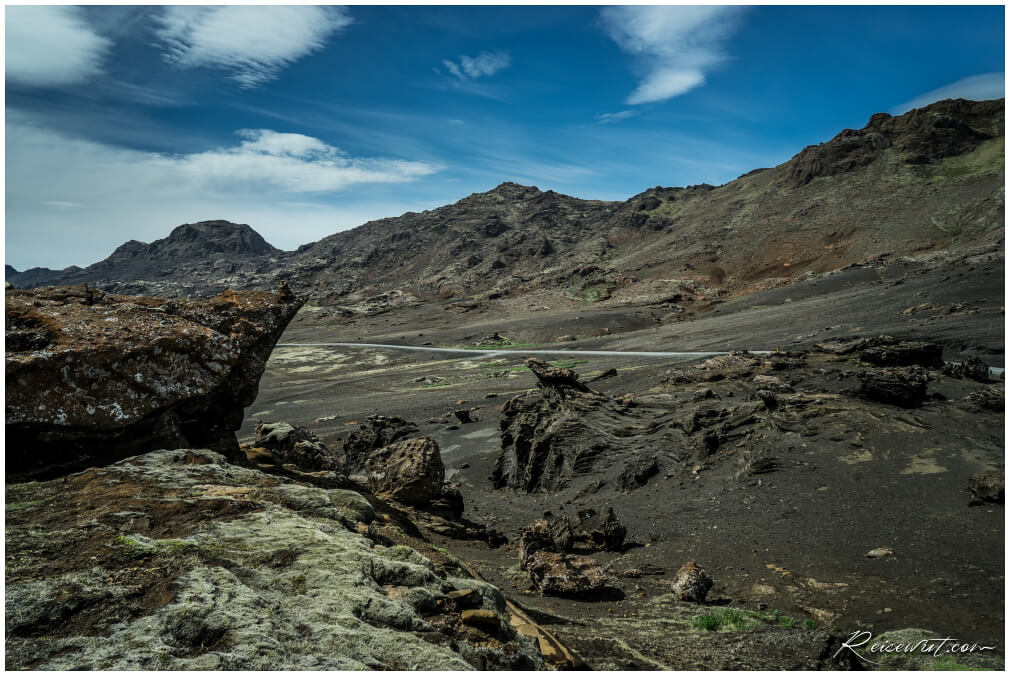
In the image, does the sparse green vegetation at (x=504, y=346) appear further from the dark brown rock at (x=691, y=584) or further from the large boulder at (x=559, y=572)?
the dark brown rock at (x=691, y=584)

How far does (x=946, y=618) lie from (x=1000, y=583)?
165 centimetres

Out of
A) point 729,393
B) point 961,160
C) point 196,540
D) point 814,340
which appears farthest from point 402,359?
point 961,160

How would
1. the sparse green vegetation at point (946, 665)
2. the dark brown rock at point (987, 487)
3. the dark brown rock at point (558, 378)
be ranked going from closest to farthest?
1. the sparse green vegetation at point (946, 665)
2. the dark brown rock at point (987, 487)
3. the dark brown rock at point (558, 378)

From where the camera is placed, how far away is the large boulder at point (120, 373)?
685 centimetres

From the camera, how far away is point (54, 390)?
701cm

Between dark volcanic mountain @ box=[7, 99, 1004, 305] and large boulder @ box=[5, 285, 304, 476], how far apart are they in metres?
68.2

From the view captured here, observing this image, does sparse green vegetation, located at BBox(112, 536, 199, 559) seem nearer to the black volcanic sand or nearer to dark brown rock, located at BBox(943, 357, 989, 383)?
the black volcanic sand

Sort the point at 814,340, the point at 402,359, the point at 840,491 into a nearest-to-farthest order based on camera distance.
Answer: the point at 840,491 < the point at 814,340 < the point at 402,359

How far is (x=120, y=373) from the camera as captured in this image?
7734mm

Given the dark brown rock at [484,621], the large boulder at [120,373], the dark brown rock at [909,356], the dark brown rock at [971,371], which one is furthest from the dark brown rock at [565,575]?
the dark brown rock at [909,356]

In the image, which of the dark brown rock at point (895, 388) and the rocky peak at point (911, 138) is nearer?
the dark brown rock at point (895, 388)

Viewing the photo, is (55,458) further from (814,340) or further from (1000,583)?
(814,340)

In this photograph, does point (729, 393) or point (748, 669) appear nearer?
point (748, 669)

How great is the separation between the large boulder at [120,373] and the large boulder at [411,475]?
13.3ft
